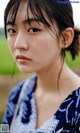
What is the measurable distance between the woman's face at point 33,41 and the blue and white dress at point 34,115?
6.7 inches

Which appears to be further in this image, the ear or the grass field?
the grass field

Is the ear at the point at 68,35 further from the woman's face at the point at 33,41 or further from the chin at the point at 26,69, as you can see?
the chin at the point at 26,69

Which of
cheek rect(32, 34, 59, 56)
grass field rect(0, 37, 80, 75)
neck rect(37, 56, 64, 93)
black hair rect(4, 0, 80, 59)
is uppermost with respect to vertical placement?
black hair rect(4, 0, 80, 59)

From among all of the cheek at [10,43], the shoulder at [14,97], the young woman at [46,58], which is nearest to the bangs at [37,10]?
the young woman at [46,58]

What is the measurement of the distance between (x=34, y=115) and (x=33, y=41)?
39 centimetres

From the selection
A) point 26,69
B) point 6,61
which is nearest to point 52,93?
point 26,69

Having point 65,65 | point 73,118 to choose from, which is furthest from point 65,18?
point 73,118

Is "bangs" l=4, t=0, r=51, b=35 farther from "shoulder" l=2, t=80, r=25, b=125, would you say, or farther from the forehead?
"shoulder" l=2, t=80, r=25, b=125

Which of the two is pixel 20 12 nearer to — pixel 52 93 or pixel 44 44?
pixel 44 44

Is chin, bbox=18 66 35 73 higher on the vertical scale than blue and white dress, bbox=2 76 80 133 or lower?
higher

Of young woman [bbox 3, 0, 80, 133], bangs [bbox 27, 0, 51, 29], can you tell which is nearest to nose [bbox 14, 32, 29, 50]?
young woman [bbox 3, 0, 80, 133]

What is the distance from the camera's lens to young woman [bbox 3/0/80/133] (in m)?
Result: 1.81

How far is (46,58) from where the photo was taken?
6.07 feet

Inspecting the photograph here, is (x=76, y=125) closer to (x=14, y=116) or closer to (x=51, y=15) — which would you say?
(x=14, y=116)
